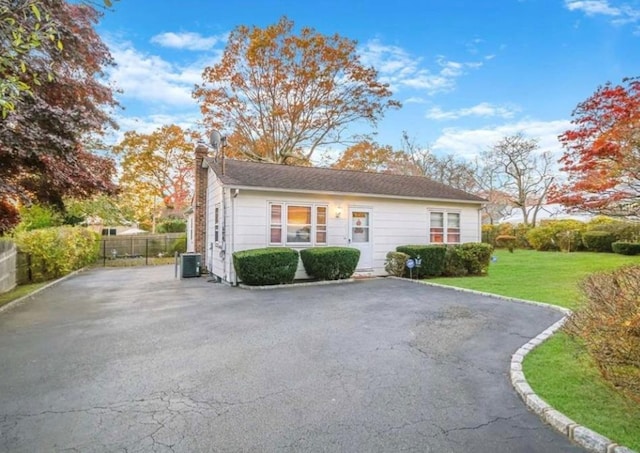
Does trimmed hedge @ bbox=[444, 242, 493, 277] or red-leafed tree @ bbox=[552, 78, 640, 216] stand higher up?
red-leafed tree @ bbox=[552, 78, 640, 216]

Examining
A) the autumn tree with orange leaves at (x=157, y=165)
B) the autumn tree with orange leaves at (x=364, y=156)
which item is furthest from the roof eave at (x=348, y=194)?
the autumn tree with orange leaves at (x=157, y=165)

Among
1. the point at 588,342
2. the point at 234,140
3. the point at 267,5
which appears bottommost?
the point at 588,342

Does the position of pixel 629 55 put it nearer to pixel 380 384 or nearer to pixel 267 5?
pixel 267 5

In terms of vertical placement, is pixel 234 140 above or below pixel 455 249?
above

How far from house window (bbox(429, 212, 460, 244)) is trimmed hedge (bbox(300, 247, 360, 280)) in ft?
13.3

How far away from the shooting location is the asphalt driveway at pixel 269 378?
9.36 ft

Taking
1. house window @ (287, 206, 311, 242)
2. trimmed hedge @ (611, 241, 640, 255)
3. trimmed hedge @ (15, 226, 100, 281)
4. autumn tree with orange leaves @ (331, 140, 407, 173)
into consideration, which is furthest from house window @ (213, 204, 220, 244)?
trimmed hedge @ (611, 241, 640, 255)

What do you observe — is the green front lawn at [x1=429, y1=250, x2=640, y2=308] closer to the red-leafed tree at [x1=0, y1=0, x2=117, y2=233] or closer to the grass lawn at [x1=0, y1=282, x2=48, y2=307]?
the red-leafed tree at [x1=0, y1=0, x2=117, y2=233]

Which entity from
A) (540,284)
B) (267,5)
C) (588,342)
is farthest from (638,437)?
(267,5)

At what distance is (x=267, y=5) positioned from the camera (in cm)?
1653

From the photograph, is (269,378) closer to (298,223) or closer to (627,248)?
(298,223)

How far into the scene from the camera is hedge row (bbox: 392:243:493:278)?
40.0 ft

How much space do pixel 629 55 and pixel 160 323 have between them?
17153mm

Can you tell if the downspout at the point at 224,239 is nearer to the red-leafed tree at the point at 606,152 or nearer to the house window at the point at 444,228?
the house window at the point at 444,228
